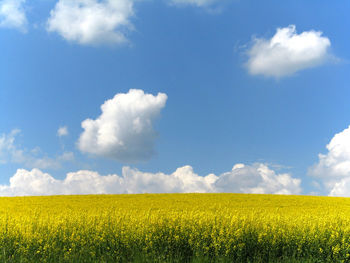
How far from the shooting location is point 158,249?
9.94 metres

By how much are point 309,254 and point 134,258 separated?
20.6 feet

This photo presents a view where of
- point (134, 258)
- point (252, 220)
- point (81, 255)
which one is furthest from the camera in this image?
point (252, 220)

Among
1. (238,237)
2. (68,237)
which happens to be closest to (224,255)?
(238,237)

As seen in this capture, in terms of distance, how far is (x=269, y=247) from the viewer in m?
10.5

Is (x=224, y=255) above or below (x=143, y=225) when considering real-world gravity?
below

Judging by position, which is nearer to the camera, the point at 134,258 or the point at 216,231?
the point at 134,258

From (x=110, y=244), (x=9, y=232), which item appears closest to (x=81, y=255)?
(x=110, y=244)

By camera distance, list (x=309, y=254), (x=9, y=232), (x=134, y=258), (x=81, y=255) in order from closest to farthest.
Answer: (x=134, y=258) → (x=81, y=255) → (x=309, y=254) → (x=9, y=232)

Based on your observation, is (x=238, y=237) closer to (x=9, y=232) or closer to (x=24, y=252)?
(x=24, y=252)

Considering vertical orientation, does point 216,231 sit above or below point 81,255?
above

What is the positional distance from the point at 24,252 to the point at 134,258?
405cm

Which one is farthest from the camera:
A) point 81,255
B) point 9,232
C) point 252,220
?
point 252,220

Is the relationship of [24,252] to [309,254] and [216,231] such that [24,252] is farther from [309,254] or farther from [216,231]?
[309,254]

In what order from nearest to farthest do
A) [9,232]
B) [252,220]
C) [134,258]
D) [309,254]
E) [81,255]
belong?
[134,258]
[81,255]
[309,254]
[9,232]
[252,220]
